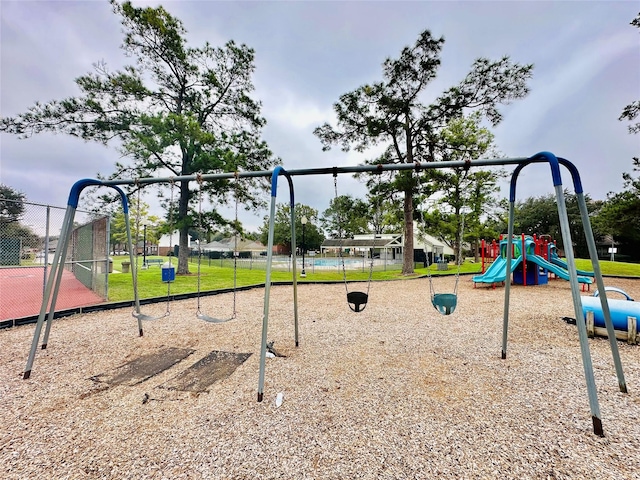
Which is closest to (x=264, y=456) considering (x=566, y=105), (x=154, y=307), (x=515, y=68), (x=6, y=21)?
(x=154, y=307)

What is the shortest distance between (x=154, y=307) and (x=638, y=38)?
17660 mm

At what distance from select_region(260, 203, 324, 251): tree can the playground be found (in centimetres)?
3949

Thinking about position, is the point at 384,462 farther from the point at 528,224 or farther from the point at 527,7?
the point at 528,224

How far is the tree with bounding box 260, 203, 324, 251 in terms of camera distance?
151 feet

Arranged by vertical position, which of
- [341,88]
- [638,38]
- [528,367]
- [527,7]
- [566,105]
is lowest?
[528,367]

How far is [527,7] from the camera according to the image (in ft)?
22.6

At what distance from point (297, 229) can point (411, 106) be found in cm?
3690

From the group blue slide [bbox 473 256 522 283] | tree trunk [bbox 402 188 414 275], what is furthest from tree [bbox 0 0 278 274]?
blue slide [bbox 473 256 522 283]

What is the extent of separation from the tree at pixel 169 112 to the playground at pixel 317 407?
8788 mm

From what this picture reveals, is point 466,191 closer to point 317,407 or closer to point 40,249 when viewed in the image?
point 317,407

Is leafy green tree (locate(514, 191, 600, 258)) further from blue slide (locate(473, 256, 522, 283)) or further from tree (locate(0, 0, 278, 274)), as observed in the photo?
tree (locate(0, 0, 278, 274))

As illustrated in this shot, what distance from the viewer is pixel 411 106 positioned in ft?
41.7

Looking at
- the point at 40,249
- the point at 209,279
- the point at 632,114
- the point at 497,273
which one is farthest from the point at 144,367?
the point at 632,114

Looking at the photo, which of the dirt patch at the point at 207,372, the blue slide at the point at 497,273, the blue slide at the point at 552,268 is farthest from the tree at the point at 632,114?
the dirt patch at the point at 207,372
